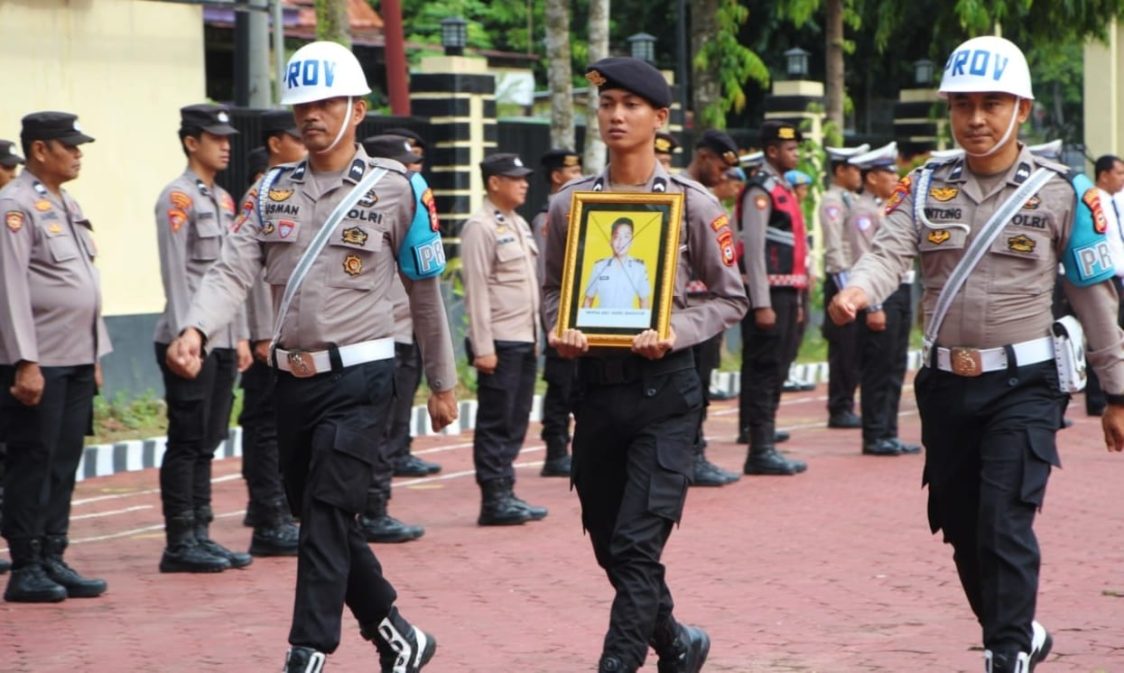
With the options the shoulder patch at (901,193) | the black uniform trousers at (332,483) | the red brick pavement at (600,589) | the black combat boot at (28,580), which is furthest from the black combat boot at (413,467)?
the shoulder patch at (901,193)

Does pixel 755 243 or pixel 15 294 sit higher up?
pixel 755 243

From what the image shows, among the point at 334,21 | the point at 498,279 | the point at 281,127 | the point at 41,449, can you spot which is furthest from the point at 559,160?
the point at 334,21

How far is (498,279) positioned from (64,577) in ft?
11.2

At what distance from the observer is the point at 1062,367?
21.6ft

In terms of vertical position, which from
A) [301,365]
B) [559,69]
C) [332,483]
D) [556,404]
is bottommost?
[556,404]

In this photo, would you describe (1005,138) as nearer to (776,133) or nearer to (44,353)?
(44,353)

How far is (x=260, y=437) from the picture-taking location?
10.2m

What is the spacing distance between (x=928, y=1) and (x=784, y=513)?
51.7ft

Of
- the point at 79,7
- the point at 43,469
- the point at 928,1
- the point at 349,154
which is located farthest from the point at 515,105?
the point at 349,154

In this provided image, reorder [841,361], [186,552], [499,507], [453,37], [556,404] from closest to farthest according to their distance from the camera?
[186,552]
[499,507]
[556,404]
[841,361]
[453,37]

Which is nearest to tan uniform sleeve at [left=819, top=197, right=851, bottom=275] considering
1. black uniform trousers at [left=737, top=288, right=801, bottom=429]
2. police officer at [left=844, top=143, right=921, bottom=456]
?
police officer at [left=844, top=143, right=921, bottom=456]

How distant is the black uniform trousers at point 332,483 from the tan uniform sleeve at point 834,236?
944 centimetres

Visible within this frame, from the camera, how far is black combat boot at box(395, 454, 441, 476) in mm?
13734

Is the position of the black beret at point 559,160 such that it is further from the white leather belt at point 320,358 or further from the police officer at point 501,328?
the white leather belt at point 320,358
